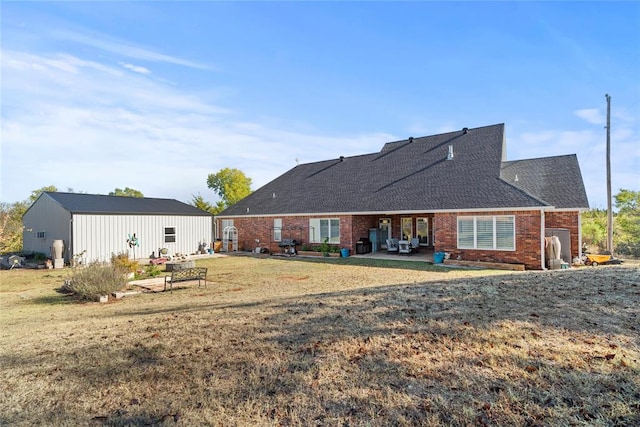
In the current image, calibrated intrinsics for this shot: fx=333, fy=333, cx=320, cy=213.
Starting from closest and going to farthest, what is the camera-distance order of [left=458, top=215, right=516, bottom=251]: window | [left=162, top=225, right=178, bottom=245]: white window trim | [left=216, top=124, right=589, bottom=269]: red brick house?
[left=458, top=215, right=516, bottom=251]: window, [left=216, top=124, right=589, bottom=269]: red brick house, [left=162, top=225, right=178, bottom=245]: white window trim

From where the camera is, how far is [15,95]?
10.4 m

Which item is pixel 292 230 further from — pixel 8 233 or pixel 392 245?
pixel 8 233

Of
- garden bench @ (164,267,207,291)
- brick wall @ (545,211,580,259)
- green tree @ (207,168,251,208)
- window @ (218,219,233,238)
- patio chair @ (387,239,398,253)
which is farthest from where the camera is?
green tree @ (207,168,251,208)

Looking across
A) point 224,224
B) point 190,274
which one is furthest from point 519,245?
point 224,224

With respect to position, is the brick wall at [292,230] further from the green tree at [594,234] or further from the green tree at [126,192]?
the green tree at [126,192]

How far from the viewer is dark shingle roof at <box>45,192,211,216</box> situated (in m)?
19.7

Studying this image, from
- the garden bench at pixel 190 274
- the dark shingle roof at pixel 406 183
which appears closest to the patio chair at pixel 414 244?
the dark shingle roof at pixel 406 183

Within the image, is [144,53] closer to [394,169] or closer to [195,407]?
[195,407]

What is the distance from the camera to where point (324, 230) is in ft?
70.8

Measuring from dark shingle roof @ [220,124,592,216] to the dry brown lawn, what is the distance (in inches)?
378

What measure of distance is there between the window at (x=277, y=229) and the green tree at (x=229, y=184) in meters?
27.5

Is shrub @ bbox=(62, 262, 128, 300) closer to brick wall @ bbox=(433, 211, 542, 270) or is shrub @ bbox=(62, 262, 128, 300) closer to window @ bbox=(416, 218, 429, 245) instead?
brick wall @ bbox=(433, 211, 542, 270)

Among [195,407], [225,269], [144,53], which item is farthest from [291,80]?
[195,407]

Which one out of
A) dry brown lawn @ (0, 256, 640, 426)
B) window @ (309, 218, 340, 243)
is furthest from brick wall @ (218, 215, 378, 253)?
dry brown lawn @ (0, 256, 640, 426)
